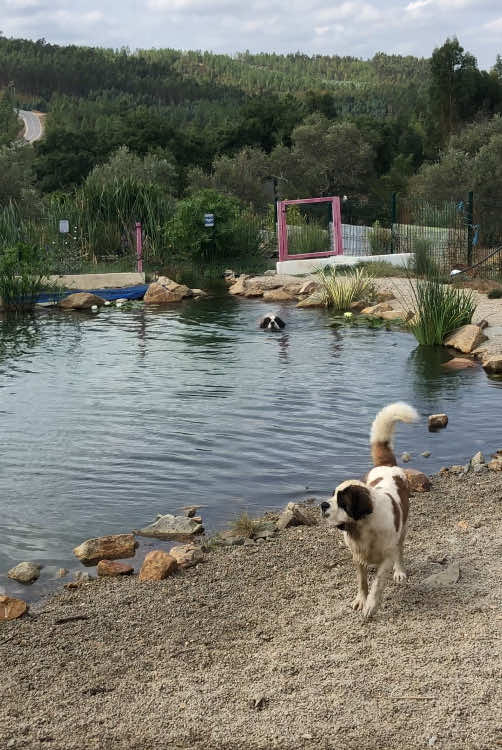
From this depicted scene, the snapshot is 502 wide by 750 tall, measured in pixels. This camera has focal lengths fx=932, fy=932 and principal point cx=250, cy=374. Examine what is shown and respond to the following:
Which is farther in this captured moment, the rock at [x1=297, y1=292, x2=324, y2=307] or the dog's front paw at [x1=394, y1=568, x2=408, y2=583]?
the rock at [x1=297, y1=292, x2=324, y2=307]

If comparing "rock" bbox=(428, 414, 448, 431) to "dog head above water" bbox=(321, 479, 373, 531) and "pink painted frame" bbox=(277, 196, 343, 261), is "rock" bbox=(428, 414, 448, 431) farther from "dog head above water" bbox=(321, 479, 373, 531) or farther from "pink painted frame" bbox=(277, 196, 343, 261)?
"pink painted frame" bbox=(277, 196, 343, 261)

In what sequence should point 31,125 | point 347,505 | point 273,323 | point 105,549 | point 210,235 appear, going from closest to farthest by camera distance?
1. point 347,505
2. point 105,549
3. point 273,323
4. point 210,235
5. point 31,125

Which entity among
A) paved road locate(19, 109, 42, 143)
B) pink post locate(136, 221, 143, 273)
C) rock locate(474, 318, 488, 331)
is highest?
paved road locate(19, 109, 42, 143)

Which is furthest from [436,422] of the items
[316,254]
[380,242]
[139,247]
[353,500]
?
[380,242]

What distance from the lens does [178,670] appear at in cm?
450

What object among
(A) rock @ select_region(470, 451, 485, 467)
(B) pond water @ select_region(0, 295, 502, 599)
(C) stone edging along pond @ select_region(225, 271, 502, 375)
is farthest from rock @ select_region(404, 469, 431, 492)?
(C) stone edging along pond @ select_region(225, 271, 502, 375)

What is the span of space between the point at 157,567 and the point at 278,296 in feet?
50.3

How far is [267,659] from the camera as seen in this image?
4.51 meters

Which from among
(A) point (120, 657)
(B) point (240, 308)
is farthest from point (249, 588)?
(B) point (240, 308)

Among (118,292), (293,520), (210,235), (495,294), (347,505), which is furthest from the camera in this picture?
(210,235)

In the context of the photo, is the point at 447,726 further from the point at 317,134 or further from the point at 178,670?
the point at 317,134

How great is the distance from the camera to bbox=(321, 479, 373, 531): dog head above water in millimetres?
4660

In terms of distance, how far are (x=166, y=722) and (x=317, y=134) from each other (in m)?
A: 38.4

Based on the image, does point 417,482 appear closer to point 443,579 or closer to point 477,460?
point 477,460
